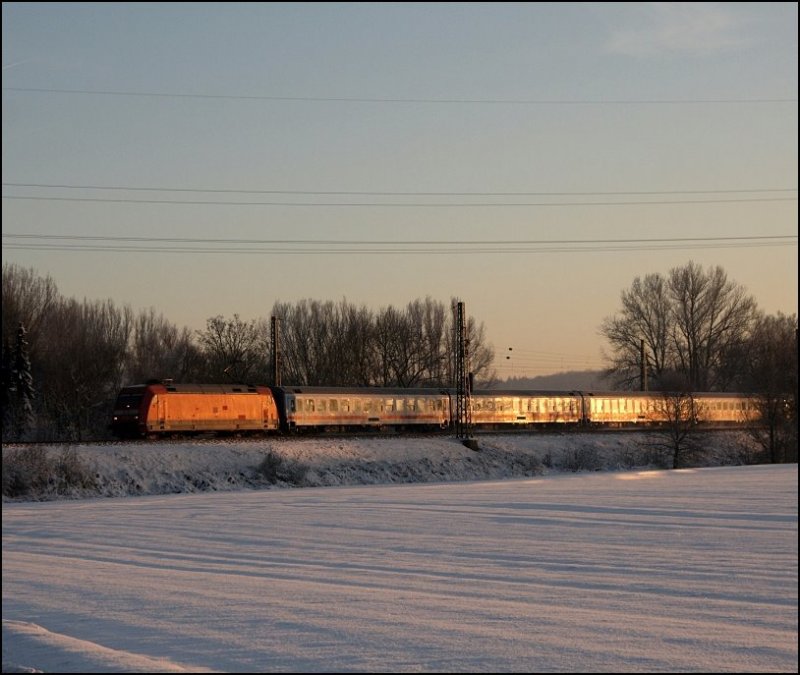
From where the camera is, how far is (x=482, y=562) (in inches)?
621

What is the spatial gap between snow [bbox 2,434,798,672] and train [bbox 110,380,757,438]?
17359mm

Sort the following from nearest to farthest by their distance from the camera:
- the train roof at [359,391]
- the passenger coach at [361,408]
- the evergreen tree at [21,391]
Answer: the passenger coach at [361,408] < the train roof at [359,391] < the evergreen tree at [21,391]

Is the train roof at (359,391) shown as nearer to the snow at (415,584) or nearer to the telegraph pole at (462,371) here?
the telegraph pole at (462,371)

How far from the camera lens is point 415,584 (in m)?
13.7

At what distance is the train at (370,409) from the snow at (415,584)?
57.0 ft

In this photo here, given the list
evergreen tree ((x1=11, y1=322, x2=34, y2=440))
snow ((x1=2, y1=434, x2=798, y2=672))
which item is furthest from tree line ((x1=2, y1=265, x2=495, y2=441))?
snow ((x1=2, y1=434, x2=798, y2=672))

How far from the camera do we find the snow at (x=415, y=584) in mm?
9680

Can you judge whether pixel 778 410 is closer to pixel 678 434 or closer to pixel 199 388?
pixel 678 434

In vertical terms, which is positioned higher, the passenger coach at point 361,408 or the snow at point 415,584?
the passenger coach at point 361,408

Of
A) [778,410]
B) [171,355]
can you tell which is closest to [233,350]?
[171,355]

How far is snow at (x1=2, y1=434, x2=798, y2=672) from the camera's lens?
9680 mm

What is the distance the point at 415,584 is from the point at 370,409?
44232mm

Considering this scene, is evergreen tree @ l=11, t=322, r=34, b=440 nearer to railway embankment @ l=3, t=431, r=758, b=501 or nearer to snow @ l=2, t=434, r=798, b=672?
railway embankment @ l=3, t=431, r=758, b=501

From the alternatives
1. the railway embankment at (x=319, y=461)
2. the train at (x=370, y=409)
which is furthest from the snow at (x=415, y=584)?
the train at (x=370, y=409)
